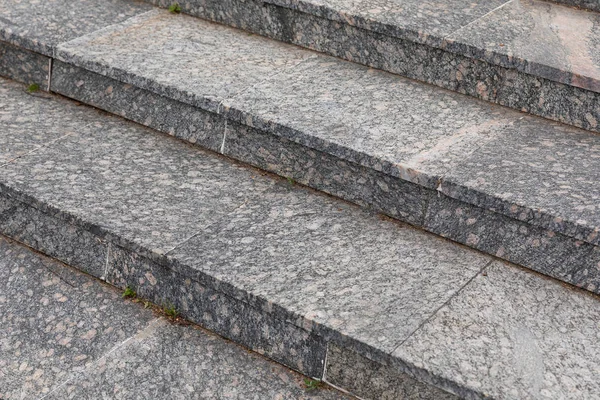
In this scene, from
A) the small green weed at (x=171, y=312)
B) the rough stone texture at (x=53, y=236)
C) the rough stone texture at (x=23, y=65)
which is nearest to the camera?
the small green weed at (x=171, y=312)

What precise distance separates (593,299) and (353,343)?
808mm

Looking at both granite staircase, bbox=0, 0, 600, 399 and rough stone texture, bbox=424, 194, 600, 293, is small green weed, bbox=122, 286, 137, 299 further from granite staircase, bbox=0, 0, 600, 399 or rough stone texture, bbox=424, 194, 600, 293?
rough stone texture, bbox=424, 194, 600, 293

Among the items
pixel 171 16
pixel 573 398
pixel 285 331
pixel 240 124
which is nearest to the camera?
pixel 573 398

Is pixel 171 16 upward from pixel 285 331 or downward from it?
upward

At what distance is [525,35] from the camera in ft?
11.5

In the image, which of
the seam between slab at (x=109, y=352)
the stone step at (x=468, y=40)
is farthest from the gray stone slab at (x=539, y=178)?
the seam between slab at (x=109, y=352)

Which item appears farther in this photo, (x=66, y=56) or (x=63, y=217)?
(x=66, y=56)

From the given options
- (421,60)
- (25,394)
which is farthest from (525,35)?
(25,394)

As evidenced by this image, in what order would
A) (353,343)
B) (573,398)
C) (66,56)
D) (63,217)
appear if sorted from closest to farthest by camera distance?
(573,398) < (353,343) < (63,217) < (66,56)

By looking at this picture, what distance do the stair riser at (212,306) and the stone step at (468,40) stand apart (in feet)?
4.23

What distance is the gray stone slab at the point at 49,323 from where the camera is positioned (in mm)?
2867

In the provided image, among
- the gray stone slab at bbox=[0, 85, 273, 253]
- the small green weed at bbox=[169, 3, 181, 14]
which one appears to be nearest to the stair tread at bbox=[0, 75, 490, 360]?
the gray stone slab at bbox=[0, 85, 273, 253]

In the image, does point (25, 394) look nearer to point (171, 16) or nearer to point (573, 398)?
point (573, 398)

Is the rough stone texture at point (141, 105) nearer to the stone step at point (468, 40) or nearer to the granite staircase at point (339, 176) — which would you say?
the granite staircase at point (339, 176)
